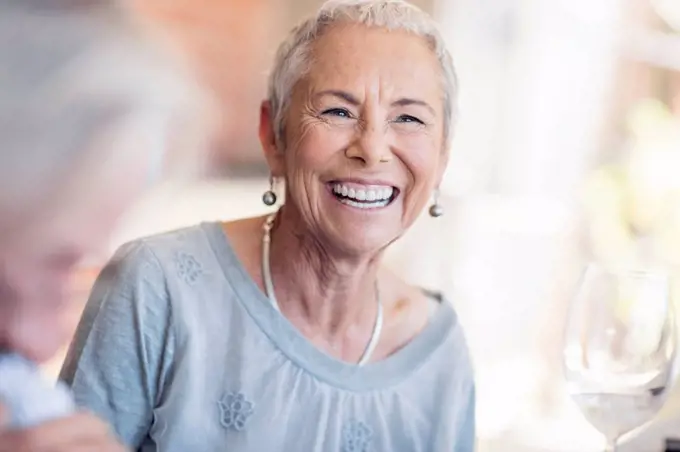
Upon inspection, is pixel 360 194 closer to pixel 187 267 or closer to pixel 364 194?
pixel 364 194

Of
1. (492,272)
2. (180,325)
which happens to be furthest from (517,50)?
(180,325)

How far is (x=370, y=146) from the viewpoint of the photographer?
2.68 ft

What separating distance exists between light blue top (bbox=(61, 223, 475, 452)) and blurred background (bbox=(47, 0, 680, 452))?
0.18 meters

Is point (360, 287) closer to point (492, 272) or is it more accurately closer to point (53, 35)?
point (492, 272)

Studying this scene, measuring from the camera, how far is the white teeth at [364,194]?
0.84 metres

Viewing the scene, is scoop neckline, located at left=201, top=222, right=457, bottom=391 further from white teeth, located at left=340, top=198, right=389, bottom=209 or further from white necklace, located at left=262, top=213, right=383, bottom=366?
white teeth, located at left=340, top=198, right=389, bottom=209

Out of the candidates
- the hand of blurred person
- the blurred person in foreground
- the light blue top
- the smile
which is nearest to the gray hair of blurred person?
the blurred person in foreground

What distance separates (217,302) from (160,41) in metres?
0.50

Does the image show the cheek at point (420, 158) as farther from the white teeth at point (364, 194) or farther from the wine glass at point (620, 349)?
the wine glass at point (620, 349)

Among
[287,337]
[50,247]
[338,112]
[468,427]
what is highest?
[338,112]

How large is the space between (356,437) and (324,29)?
1.41ft

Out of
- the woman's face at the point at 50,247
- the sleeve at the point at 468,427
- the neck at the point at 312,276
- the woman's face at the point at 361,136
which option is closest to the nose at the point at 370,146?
the woman's face at the point at 361,136

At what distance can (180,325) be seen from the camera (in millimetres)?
817

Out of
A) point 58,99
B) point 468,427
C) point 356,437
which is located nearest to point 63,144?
point 58,99
